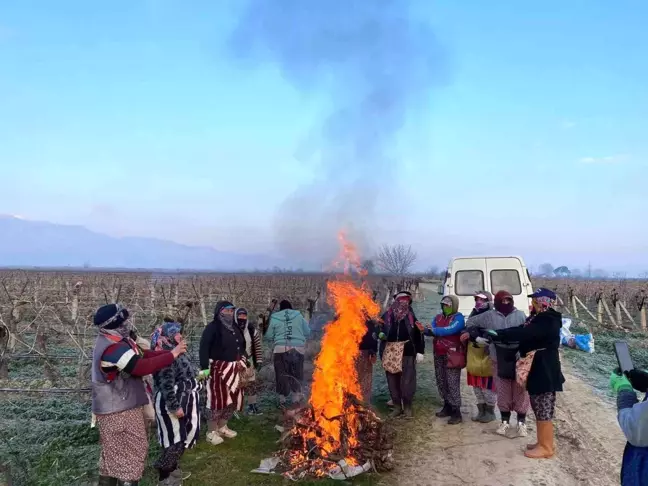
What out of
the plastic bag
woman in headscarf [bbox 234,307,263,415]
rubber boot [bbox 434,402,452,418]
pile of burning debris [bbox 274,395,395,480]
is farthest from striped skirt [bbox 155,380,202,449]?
rubber boot [bbox 434,402,452,418]

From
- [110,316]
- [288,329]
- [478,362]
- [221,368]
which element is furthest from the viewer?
[288,329]

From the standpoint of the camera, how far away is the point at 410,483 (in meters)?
5.03

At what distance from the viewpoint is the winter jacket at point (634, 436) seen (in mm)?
2713

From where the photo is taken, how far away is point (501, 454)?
18.5 feet

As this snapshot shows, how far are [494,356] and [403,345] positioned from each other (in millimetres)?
1363

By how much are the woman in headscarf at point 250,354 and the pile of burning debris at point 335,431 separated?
4.17 ft

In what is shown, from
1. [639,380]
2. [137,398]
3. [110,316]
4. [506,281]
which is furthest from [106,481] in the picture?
[506,281]

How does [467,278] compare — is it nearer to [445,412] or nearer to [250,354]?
[445,412]

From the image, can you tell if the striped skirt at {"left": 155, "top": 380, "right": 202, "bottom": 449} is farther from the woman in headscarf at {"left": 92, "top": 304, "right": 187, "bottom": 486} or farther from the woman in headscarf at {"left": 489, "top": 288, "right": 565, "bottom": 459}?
the woman in headscarf at {"left": 489, "top": 288, "right": 565, "bottom": 459}

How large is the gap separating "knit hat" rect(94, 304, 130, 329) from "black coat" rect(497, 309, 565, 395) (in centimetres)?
395

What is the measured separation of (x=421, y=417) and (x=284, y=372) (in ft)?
7.78

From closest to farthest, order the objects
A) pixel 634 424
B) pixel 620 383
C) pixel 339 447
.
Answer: pixel 634 424
pixel 620 383
pixel 339 447

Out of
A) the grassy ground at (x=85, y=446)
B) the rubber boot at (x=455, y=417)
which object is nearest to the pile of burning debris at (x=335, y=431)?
the grassy ground at (x=85, y=446)

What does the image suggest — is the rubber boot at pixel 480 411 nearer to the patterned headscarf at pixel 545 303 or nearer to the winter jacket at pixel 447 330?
the winter jacket at pixel 447 330
